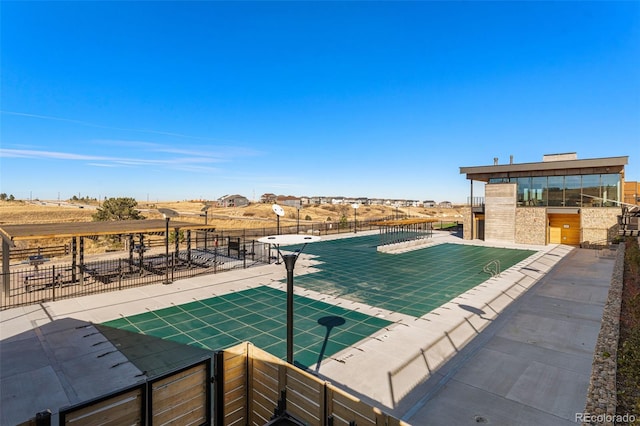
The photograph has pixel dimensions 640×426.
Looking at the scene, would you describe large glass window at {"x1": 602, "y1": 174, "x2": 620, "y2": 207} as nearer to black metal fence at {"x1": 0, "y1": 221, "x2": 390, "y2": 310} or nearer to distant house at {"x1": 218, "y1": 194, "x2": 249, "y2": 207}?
black metal fence at {"x1": 0, "y1": 221, "x2": 390, "y2": 310}

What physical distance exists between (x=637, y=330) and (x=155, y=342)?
1302cm

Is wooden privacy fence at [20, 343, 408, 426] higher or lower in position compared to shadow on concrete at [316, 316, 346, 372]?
higher

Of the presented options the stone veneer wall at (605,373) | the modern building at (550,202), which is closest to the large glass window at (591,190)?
the modern building at (550,202)

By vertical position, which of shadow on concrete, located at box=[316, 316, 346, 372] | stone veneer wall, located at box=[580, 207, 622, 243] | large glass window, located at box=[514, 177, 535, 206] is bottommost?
shadow on concrete, located at box=[316, 316, 346, 372]

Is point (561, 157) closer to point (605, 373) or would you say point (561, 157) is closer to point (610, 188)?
point (610, 188)

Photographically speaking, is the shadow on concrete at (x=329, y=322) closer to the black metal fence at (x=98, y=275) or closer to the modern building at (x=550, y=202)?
the black metal fence at (x=98, y=275)

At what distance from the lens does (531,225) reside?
3103 centimetres

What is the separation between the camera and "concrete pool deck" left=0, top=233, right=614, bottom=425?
649cm

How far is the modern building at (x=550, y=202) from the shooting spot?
93.1 ft

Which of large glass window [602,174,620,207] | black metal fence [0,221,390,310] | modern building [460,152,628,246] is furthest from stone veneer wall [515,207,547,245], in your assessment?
black metal fence [0,221,390,310]

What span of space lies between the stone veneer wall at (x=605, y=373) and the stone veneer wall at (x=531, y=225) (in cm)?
2058

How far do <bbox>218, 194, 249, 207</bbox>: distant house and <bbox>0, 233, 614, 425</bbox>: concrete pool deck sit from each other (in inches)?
3911
